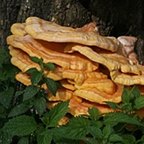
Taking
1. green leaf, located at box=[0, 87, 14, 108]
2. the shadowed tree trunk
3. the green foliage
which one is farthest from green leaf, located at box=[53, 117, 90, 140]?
the shadowed tree trunk

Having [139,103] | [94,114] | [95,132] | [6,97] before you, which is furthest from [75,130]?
[6,97]

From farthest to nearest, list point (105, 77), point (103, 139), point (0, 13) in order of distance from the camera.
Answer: point (0, 13) < point (105, 77) < point (103, 139)

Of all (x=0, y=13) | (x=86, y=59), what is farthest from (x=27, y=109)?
(x=0, y=13)

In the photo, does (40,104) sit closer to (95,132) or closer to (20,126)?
(20,126)

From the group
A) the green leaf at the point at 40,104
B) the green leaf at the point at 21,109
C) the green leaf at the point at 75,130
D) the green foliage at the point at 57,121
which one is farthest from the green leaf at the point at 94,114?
the green leaf at the point at 21,109

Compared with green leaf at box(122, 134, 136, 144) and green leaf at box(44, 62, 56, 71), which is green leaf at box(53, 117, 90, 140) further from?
green leaf at box(44, 62, 56, 71)

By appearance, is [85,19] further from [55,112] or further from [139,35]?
[55,112]

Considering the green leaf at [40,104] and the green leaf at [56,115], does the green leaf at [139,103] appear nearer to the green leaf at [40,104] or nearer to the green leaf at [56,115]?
the green leaf at [56,115]
